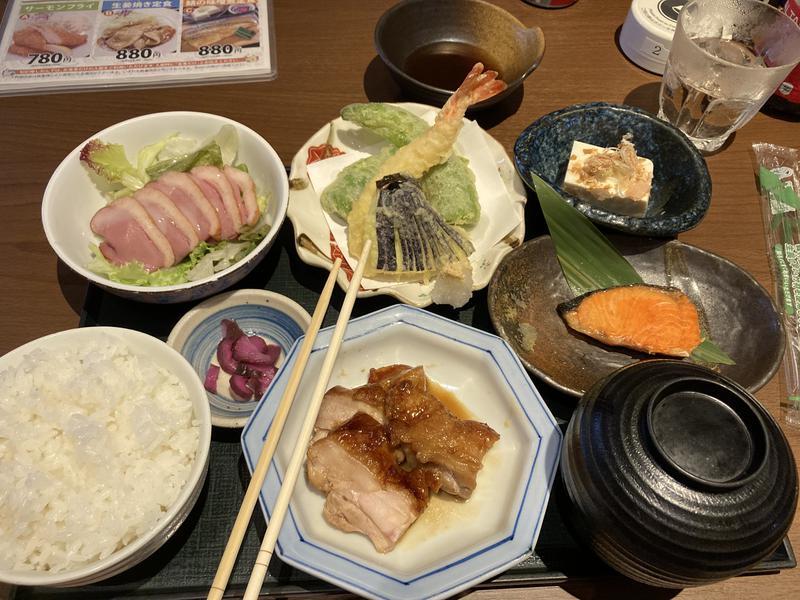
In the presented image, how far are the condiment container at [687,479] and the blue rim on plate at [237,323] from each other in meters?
0.99

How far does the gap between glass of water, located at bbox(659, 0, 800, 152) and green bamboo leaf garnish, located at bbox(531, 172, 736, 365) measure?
872 mm

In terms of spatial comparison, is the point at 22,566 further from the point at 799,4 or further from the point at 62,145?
the point at 799,4

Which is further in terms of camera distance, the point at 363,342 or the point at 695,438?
the point at 363,342

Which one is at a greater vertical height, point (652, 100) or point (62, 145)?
point (652, 100)

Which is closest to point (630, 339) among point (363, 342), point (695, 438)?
point (695, 438)

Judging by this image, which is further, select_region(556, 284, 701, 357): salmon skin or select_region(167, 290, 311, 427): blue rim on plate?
select_region(556, 284, 701, 357): salmon skin

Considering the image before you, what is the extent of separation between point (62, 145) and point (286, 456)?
182cm

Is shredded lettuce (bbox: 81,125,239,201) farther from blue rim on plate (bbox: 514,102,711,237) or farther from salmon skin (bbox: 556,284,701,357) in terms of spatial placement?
salmon skin (bbox: 556,284,701,357)

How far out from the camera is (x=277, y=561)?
4.85ft

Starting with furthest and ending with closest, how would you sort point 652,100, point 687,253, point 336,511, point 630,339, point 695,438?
point 652,100 → point 687,253 → point 630,339 → point 336,511 → point 695,438

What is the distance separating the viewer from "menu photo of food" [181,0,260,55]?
2.76 m

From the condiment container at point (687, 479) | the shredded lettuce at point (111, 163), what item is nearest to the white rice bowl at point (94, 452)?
the shredded lettuce at point (111, 163)

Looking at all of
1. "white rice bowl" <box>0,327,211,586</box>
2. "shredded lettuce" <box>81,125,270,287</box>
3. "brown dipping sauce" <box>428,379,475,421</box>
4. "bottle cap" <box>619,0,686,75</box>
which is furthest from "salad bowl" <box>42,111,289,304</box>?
"bottle cap" <box>619,0,686,75</box>

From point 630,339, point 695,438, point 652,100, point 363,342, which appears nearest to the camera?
point 695,438
